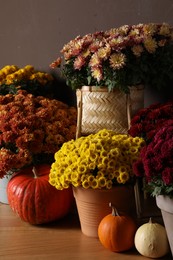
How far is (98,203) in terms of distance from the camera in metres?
1.20

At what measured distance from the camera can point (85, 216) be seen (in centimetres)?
125

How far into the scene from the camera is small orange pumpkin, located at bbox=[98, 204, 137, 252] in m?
1.12

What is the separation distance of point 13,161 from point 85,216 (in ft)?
1.10

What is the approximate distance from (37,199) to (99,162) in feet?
0.93

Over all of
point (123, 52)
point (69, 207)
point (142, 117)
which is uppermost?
point (123, 52)

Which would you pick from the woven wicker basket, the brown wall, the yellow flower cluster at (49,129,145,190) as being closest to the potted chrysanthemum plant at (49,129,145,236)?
the yellow flower cluster at (49,129,145,190)

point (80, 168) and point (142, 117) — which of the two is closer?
point (80, 168)

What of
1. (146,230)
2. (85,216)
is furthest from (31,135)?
(146,230)

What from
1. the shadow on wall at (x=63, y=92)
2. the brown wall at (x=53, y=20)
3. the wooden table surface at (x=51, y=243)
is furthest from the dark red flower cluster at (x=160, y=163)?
the shadow on wall at (x=63, y=92)

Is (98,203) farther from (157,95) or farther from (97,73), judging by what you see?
(157,95)

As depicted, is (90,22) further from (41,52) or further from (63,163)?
(63,163)

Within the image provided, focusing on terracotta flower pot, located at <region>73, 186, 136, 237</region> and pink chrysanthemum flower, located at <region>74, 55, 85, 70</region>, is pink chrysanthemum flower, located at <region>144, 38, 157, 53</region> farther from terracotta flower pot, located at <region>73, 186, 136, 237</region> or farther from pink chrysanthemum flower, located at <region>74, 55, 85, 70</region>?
terracotta flower pot, located at <region>73, 186, 136, 237</region>

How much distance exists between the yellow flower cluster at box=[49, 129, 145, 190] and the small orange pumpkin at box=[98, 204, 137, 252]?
0.09 meters

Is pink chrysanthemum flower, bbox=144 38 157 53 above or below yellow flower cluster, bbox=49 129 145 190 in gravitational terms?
above
